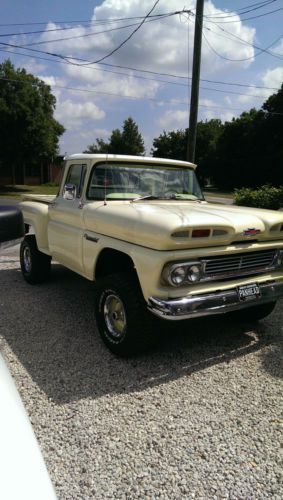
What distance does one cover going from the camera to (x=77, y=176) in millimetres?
4855

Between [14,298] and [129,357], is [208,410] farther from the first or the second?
[14,298]

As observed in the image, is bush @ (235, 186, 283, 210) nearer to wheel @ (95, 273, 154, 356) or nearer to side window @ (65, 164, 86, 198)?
side window @ (65, 164, 86, 198)

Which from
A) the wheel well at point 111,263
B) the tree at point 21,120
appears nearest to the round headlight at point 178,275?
the wheel well at point 111,263

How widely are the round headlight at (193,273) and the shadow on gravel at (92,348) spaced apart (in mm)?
874

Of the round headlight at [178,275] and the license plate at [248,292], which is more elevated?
the round headlight at [178,275]

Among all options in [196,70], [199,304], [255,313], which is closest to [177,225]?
[199,304]

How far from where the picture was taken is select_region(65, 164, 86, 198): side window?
4647 mm

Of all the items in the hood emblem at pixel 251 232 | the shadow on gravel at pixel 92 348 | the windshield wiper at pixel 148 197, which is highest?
the windshield wiper at pixel 148 197

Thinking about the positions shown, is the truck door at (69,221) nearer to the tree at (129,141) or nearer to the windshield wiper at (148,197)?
the windshield wiper at (148,197)

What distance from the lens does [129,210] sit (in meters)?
3.70

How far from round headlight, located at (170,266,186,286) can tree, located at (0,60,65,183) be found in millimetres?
26118

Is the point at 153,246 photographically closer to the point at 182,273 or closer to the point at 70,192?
the point at 182,273

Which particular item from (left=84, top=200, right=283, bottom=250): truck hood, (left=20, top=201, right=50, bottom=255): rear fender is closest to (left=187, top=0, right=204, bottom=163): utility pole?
(left=20, top=201, right=50, bottom=255): rear fender

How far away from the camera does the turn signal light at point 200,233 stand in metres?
3.23
